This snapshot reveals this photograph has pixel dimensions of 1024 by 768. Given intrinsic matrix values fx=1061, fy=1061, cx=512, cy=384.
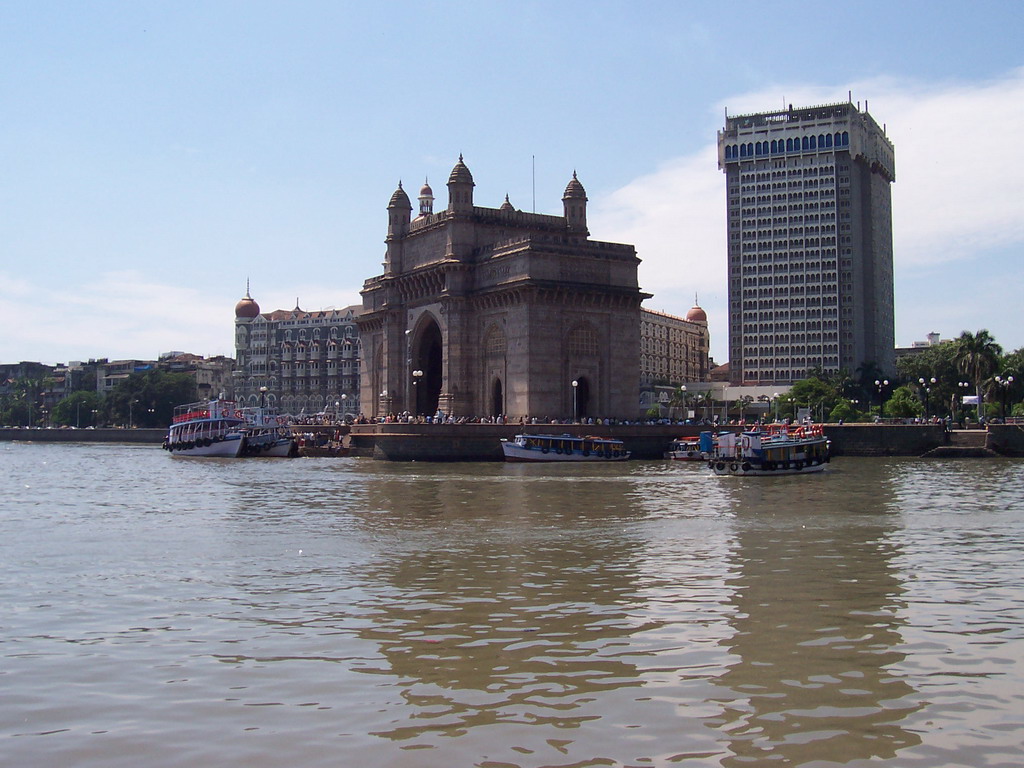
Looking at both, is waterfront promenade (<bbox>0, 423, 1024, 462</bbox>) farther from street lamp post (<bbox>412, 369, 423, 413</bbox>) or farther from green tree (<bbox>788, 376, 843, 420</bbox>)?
green tree (<bbox>788, 376, 843, 420</bbox>)

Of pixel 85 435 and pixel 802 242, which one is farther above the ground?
pixel 802 242

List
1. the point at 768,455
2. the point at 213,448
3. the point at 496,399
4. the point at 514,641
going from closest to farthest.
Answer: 1. the point at 514,641
2. the point at 768,455
3. the point at 213,448
4. the point at 496,399

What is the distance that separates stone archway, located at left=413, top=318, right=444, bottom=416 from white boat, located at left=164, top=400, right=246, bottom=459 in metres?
15.8

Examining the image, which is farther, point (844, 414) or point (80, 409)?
point (80, 409)

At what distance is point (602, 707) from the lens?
411 inches

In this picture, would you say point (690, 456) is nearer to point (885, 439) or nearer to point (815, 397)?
point (885, 439)

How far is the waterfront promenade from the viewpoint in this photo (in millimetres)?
65062

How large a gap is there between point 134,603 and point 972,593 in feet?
42.3

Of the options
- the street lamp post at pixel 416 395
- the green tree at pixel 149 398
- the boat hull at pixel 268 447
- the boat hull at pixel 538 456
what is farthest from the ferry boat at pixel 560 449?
the green tree at pixel 149 398

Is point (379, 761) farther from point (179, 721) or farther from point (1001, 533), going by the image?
point (1001, 533)

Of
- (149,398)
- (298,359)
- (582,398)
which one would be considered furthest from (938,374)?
(149,398)

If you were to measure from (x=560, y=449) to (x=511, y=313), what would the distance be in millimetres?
15824

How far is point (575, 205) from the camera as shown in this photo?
85750 mm

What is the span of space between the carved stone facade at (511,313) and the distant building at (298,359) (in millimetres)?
56866
